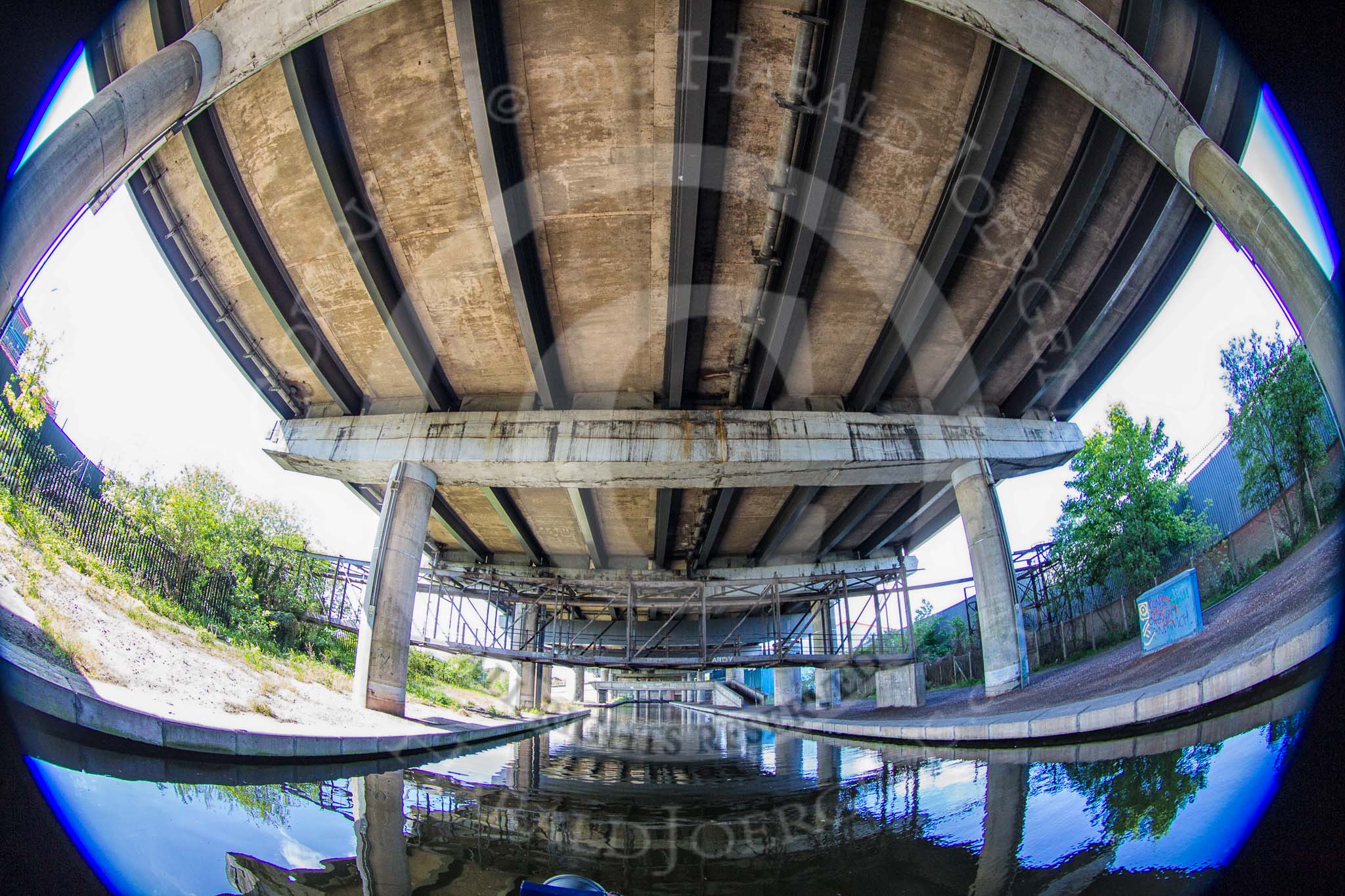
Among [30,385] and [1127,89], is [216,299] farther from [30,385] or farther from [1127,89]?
[1127,89]

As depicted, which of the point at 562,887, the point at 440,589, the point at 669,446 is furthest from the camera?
the point at 440,589

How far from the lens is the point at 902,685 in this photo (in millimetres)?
19109

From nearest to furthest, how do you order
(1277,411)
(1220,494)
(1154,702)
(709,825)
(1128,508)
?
(709,825) < (1277,411) < (1154,702) < (1220,494) < (1128,508)

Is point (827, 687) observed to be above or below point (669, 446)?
below

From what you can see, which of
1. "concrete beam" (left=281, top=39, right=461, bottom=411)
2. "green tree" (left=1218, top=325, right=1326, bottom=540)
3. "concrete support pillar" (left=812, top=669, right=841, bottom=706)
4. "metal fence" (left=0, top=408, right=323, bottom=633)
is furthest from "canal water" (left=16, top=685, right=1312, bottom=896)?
"concrete support pillar" (left=812, top=669, right=841, bottom=706)

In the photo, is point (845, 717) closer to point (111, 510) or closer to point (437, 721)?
point (437, 721)

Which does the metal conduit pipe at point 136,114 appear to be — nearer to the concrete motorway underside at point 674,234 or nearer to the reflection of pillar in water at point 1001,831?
the concrete motorway underside at point 674,234

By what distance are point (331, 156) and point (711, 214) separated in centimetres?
632

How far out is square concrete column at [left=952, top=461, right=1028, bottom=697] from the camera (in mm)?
12297

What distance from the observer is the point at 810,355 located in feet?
42.5

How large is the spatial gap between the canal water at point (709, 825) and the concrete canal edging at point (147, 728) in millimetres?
272

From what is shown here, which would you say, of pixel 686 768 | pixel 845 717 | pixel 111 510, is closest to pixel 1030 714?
pixel 686 768

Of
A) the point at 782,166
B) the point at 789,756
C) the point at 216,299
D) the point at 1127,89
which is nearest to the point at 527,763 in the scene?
the point at 789,756

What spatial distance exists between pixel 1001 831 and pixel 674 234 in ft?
29.1
